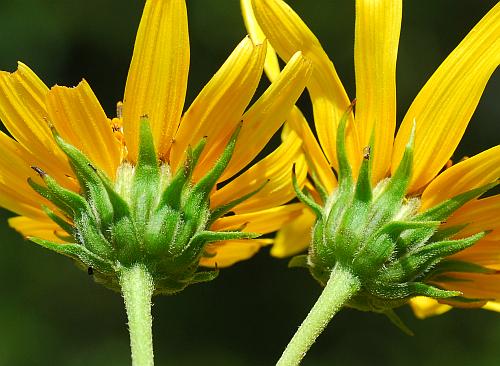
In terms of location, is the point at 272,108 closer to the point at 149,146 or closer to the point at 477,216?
the point at 149,146

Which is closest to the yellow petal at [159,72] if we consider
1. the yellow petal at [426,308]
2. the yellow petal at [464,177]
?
the yellow petal at [464,177]

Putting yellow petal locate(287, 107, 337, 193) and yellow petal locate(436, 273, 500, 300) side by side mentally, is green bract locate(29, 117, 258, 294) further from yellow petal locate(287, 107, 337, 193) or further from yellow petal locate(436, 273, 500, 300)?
yellow petal locate(436, 273, 500, 300)

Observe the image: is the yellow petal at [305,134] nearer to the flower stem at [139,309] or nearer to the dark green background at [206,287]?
the flower stem at [139,309]

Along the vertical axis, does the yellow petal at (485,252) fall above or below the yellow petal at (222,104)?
below

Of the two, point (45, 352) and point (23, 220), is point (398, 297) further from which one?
point (45, 352)

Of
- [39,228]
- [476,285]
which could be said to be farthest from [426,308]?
[39,228]

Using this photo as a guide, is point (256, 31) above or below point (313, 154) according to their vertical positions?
above

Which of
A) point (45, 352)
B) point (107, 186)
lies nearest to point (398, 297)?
point (107, 186)
